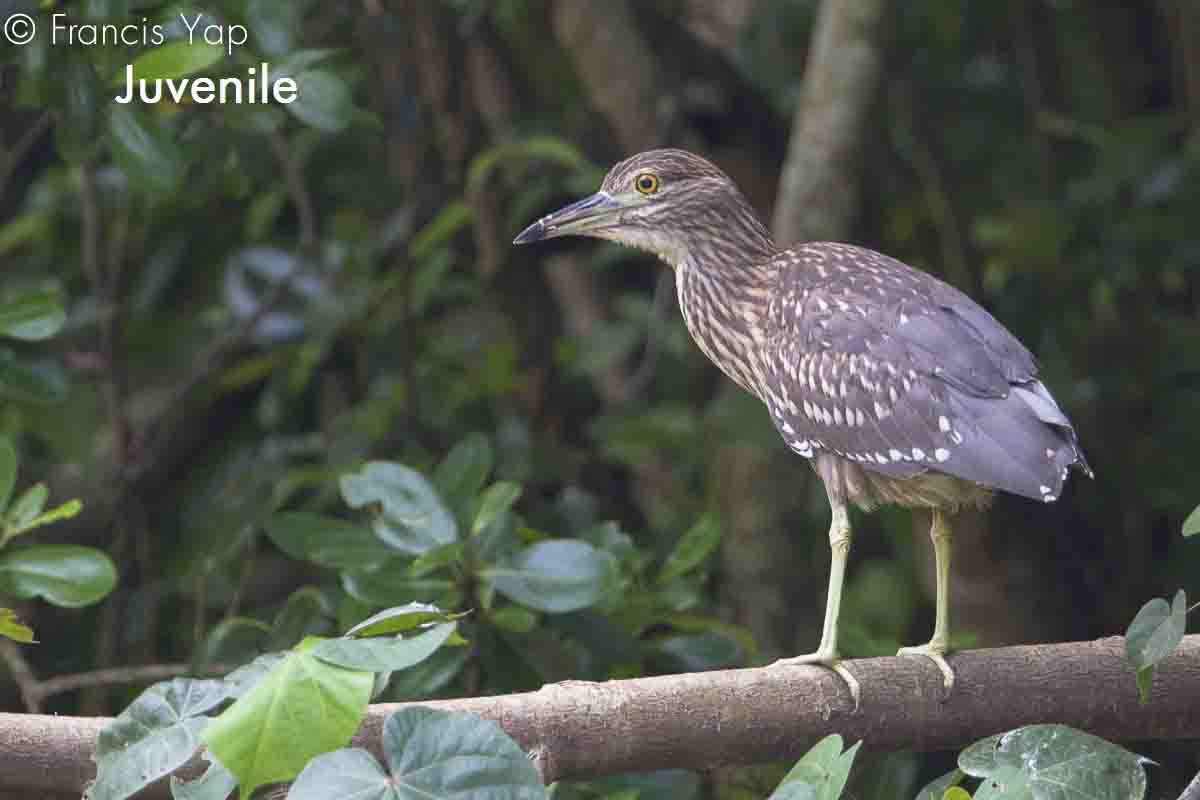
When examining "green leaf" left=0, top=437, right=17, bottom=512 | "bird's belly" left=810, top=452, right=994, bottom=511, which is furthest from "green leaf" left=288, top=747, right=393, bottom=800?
"bird's belly" left=810, top=452, right=994, bottom=511

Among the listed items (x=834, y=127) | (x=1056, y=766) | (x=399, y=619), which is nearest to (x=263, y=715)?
(x=399, y=619)

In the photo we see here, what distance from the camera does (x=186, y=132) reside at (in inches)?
132

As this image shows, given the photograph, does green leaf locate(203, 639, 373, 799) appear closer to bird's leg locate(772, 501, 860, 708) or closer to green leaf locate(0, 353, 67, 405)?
bird's leg locate(772, 501, 860, 708)

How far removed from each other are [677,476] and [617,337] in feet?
1.55

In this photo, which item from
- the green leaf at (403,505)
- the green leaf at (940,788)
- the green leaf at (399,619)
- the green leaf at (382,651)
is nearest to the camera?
the green leaf at (382,651)

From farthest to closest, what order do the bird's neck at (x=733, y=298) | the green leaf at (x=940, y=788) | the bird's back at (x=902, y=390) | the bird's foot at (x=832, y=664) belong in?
1. the bird's neck at (x=733, y=298)
2. the bird's back at (x=902, y=390)
3. the bird's foot at (x=832, y=664)
4. the green leaf at (x=940, y=788)

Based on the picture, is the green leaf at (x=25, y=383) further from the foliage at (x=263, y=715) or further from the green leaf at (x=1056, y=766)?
the green leaf at (x=1056, y=766)

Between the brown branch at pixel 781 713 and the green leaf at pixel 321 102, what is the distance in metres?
1.24

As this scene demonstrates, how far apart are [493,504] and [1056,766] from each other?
1.18 m

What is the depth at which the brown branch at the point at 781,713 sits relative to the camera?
2.29m

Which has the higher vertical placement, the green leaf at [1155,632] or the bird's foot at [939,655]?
the green leaf at [1155,632]

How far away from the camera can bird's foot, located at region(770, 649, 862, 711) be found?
261cm

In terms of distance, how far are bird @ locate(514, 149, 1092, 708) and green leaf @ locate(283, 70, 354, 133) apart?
0.48 metres

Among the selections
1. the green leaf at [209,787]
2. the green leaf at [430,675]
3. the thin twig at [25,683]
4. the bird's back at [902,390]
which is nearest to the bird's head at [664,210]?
the bird's back at [902,390]
